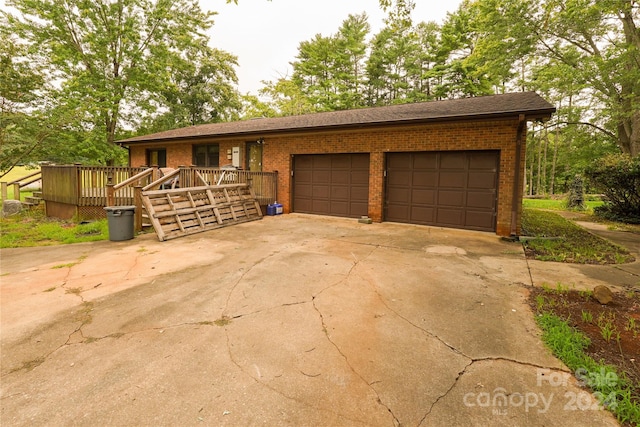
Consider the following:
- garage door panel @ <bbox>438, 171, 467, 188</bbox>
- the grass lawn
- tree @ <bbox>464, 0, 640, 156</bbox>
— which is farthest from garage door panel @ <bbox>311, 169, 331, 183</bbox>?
tree @ <bbox>464, 0, 640, 156</bbox>

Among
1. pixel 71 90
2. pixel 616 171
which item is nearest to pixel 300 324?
pixel 616 171

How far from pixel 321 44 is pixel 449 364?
2876cm

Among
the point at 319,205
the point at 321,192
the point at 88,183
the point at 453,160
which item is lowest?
the point at 319,205

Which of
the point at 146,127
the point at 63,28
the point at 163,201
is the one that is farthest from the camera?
the point at 146,127

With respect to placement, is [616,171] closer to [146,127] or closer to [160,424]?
[160,424]

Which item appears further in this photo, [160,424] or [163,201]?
[163,201]

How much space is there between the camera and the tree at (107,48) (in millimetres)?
15328

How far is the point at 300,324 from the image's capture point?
9.55ft

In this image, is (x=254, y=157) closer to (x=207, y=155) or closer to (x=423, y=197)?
(x=207, y=155)

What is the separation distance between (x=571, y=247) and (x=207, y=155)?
13089 mm

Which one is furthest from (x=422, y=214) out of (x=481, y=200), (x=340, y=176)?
(x=340, y=176)

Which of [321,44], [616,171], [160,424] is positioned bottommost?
[160,424]

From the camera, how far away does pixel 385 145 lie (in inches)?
360

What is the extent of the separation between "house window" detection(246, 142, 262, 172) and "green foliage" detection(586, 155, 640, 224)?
41.8 feet
